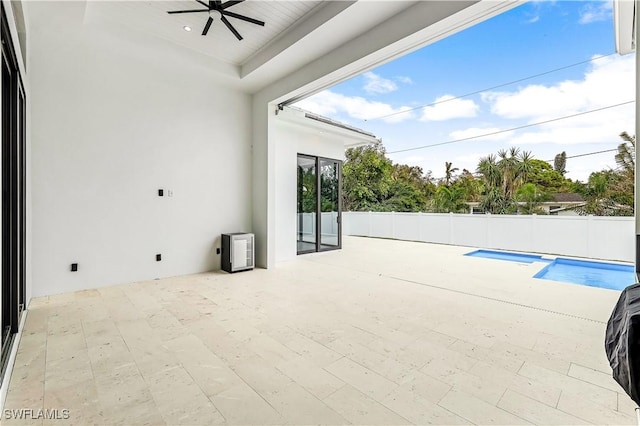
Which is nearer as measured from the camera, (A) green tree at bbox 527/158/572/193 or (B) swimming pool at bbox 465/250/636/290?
(B) swimming pool at bbox 465/250/636/290

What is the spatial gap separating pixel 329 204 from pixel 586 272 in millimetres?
5460

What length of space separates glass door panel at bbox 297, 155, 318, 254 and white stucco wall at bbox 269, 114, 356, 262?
188mm

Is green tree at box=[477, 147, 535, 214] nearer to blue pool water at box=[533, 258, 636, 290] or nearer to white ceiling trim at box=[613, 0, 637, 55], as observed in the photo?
blue pool water at box=[533, 258, 636, 290]

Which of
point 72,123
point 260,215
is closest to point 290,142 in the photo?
point 260,215

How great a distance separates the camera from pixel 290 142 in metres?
6.55

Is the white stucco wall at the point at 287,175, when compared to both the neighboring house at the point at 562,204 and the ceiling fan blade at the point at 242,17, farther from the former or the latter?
the neighboring house at the point at 562,204

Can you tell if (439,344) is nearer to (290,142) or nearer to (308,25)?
(308,25)

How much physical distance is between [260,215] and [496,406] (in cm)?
459

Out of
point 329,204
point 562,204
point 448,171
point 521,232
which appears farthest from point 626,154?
point 329,204

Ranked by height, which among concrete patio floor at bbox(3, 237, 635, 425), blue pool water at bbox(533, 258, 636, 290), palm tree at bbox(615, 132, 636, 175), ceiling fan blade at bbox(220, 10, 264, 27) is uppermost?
ceiling fan blade at bbox(220, 10, 264, 27)

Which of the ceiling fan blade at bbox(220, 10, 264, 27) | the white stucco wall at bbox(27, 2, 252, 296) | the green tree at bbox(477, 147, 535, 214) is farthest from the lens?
the green tree at bbox(477, 147, 535, 214)

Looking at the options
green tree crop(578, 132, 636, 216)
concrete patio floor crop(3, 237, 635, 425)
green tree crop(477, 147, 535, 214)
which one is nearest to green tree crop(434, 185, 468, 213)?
green tree crop(477, 147, 535, 214)

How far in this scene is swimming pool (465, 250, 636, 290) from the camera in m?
5.17

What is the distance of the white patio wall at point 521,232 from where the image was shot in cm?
650
